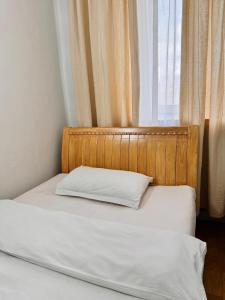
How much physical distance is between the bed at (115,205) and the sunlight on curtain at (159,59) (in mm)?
212

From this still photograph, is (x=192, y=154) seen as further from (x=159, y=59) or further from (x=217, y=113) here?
(x=159, y=59)

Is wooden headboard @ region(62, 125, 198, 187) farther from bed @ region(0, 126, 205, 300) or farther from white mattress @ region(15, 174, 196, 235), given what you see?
white mattress @ region(15, 174, 196, 235)

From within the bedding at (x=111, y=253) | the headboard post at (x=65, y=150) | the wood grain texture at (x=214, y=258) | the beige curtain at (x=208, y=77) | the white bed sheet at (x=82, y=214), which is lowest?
the wood grain texture at (x=214, y=258)

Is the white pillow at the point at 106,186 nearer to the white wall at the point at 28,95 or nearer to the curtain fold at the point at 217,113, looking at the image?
the white wall at the point at 28,95

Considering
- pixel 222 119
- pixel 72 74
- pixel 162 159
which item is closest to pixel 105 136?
pixel 162 159

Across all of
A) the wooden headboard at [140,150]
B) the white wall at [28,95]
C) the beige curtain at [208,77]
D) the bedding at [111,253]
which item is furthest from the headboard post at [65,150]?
the beige curtain at [208,77]

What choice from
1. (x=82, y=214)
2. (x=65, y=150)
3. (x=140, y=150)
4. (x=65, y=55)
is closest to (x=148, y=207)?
(x=82, y=214)

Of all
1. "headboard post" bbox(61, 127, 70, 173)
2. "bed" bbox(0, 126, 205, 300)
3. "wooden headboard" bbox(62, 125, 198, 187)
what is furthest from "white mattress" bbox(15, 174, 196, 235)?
"headboard post" bbox(61, 127, 70, 173)

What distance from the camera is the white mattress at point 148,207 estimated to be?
1.26 metres

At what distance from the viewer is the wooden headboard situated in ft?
5.62

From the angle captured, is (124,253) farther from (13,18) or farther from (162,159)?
(13,18)

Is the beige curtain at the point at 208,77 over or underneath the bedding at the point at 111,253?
over

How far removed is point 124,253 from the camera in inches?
36.1

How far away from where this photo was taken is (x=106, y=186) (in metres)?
1.56
